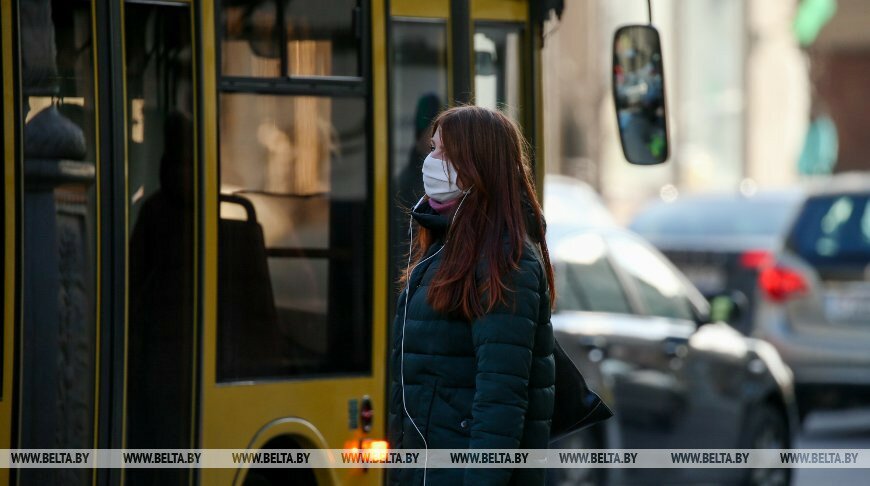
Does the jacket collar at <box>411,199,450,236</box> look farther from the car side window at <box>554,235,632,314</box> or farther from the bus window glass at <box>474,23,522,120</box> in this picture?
the car side window at <box>554,235,632,314</box>

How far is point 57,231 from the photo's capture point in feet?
15.0

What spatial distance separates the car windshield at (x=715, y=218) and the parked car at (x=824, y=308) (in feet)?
4.34

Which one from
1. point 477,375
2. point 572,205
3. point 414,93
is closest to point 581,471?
point 414,93

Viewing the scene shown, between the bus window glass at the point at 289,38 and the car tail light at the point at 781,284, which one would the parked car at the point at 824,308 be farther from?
the bus window glass at the point at 289,38

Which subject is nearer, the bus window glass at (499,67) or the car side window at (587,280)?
the bus window glass at (499,67)

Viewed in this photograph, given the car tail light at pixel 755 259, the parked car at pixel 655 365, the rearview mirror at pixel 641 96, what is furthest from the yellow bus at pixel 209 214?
the car tail light at pixel 755 259

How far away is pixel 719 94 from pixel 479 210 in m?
33.5

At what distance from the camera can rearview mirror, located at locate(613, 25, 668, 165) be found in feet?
20.1

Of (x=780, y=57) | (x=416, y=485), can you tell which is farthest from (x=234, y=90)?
(x=780, y=57)

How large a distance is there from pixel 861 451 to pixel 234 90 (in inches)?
308

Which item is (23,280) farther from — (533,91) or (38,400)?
(533,91)

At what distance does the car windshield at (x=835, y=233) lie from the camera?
12.3 meters

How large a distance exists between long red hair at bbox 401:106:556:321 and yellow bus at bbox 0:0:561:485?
1056 mm

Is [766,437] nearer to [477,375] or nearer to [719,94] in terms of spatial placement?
[477,375]
